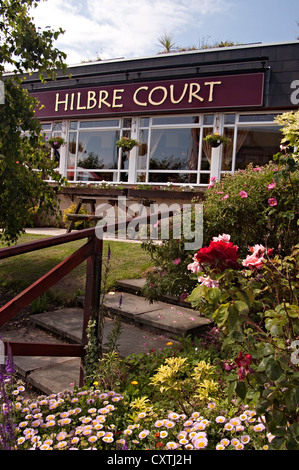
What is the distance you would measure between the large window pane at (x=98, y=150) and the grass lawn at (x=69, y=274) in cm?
744

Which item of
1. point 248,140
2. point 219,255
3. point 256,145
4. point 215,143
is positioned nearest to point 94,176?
point 215,143

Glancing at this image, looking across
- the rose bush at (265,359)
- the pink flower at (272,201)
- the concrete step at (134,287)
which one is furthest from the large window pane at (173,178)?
the rose bush at (265,359)

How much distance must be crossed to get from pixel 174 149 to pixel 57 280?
10.8m

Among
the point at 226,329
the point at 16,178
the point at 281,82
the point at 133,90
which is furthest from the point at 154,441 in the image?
the point at 133,90

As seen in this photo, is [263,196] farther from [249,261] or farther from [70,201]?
[70,201]

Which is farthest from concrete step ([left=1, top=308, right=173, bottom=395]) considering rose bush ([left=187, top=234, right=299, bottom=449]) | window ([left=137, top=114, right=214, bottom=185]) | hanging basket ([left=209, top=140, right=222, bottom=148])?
window ([left=137, top=114, right=214, bottom=185])

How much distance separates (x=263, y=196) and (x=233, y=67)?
29.8 feet

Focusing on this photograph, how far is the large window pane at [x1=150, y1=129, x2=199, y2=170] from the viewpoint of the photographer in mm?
12180

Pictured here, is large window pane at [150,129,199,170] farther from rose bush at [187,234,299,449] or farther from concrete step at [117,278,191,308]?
rose bush at [187,234,299,449]

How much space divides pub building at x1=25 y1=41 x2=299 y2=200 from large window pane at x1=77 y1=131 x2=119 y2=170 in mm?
35

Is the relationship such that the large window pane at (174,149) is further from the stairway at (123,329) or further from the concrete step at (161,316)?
the concrete step at (161,316)

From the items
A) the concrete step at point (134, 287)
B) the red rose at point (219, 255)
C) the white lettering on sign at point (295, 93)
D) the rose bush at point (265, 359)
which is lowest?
the concrete step at point (134, 287)

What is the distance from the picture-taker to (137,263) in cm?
530

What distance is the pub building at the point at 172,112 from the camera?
10797 mm
